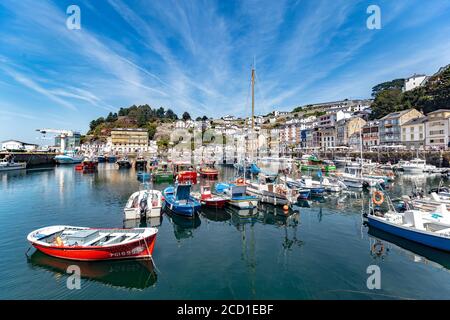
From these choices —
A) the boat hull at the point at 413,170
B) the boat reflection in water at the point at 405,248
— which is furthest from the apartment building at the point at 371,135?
the boat reflection in water at the point at 405,248

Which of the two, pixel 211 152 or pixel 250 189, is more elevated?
pixel 211 152

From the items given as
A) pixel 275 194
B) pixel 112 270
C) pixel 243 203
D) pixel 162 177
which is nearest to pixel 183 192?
pixel 243 203

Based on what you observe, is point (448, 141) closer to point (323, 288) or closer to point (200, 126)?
point (323, 288)

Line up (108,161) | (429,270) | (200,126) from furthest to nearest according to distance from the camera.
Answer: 1. (200,126)
2. (108,161)
3. (429,270)

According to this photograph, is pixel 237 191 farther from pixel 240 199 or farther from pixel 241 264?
pixel 241 264

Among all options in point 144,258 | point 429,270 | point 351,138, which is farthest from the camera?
point 351,138

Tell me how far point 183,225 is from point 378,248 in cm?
1392

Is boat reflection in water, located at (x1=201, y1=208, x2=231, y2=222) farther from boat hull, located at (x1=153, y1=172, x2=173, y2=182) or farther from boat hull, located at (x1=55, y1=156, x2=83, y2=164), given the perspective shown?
boat hull, located at (x1=55, y1=156, x2=83, y2=164)

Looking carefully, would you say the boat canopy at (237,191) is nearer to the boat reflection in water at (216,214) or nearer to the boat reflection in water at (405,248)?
the boat reflection in water at (216,214)

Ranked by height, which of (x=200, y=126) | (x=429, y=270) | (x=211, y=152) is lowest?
(x=429, y=270)

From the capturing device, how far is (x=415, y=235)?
14.8 meters

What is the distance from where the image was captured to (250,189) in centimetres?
2886
